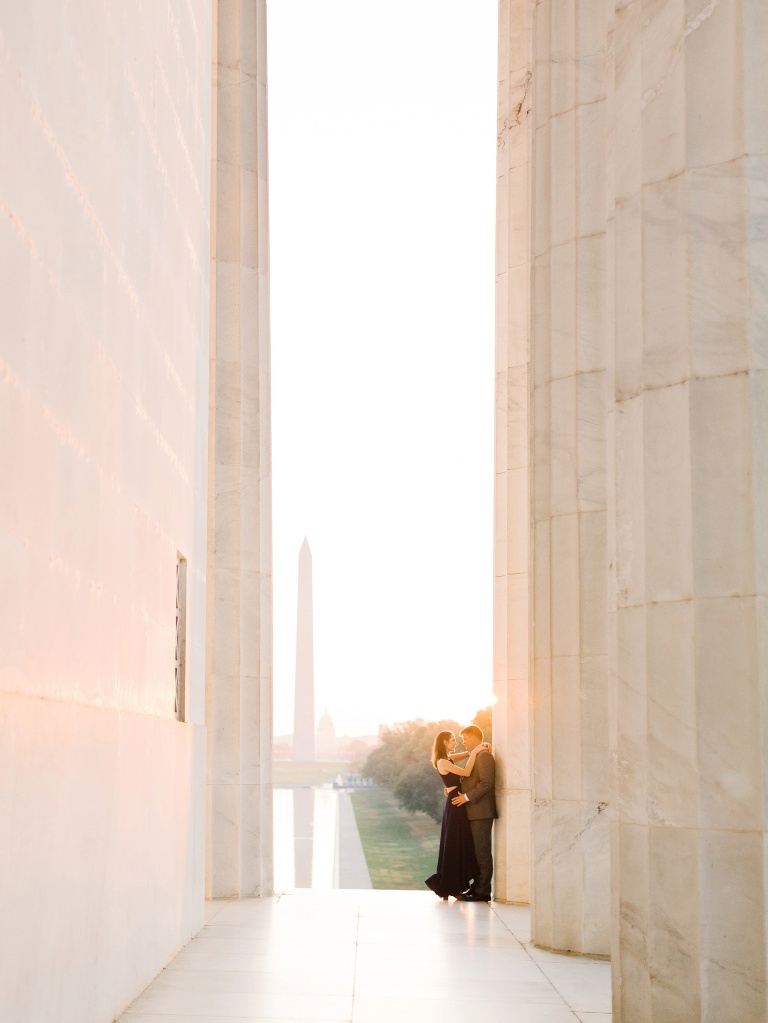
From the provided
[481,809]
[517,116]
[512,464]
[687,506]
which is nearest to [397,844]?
[481,809]

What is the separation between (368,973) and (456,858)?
26.6 ft

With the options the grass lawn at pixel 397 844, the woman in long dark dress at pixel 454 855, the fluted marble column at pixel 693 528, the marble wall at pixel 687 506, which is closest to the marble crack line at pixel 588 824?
the woman in long dark dress at pixel 454 855

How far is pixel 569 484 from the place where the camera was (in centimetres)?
1719

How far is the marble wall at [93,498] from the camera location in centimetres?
870

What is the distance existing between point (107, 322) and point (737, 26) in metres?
5.98

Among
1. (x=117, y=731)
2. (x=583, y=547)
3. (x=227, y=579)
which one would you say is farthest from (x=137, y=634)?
(x=227, y=579)

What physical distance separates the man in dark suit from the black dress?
0.35 feet

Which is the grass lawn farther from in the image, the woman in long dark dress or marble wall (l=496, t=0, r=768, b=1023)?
marble wall (l=496, t=0, r=768, b=1023)

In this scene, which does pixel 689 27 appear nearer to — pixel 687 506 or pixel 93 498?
pixel 687 506

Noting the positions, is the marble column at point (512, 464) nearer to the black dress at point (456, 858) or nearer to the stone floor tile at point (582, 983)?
the black dress at point (456, 858)

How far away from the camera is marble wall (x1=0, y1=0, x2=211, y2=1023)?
870 cm

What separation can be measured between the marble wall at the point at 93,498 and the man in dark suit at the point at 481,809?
6.85m

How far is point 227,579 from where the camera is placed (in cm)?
2270

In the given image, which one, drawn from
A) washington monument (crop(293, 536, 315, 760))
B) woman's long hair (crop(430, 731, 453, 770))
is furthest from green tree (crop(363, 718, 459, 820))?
woman's long hair (crop(430, 731, 453, 770))
